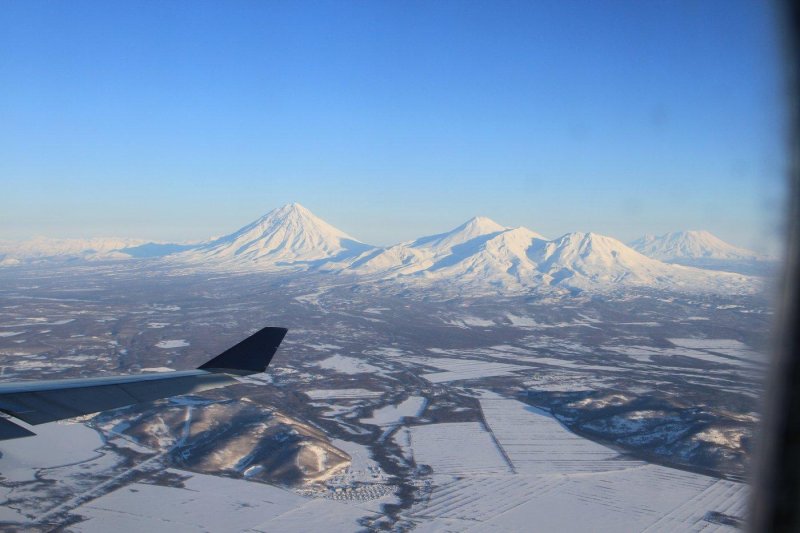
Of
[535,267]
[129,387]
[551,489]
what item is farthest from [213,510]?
[535,267]

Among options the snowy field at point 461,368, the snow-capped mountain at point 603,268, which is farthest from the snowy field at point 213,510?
the snow-capped mountain at point 603,268

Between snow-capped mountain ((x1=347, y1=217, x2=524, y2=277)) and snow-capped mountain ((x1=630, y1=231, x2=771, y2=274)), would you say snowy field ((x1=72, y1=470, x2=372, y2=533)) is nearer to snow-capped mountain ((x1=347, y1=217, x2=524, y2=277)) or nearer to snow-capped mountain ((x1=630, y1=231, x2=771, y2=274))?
snow-capped mountain ((x1=347, y1=217, x2=524, y2=277))

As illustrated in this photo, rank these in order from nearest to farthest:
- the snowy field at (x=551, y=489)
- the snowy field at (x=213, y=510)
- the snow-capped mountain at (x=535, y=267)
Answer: the snowy field at (x=213, y=510)
the snowy field at (x=551, y=489)
the snow-capped mountain at (x=535, y=267)

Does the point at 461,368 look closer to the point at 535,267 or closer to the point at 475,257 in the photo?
the point at 535,267

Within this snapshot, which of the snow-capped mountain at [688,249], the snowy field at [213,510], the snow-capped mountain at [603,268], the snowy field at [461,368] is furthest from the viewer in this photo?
the snow-capped mountain at [688,249]

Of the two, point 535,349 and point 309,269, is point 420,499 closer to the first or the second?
point 535,349

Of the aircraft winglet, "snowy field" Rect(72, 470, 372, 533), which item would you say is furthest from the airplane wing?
"snowy field" Rect(72, 470, 372, 533)

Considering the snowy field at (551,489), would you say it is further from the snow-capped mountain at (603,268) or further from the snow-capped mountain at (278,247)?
the snow-capped mountain at (278,247)
